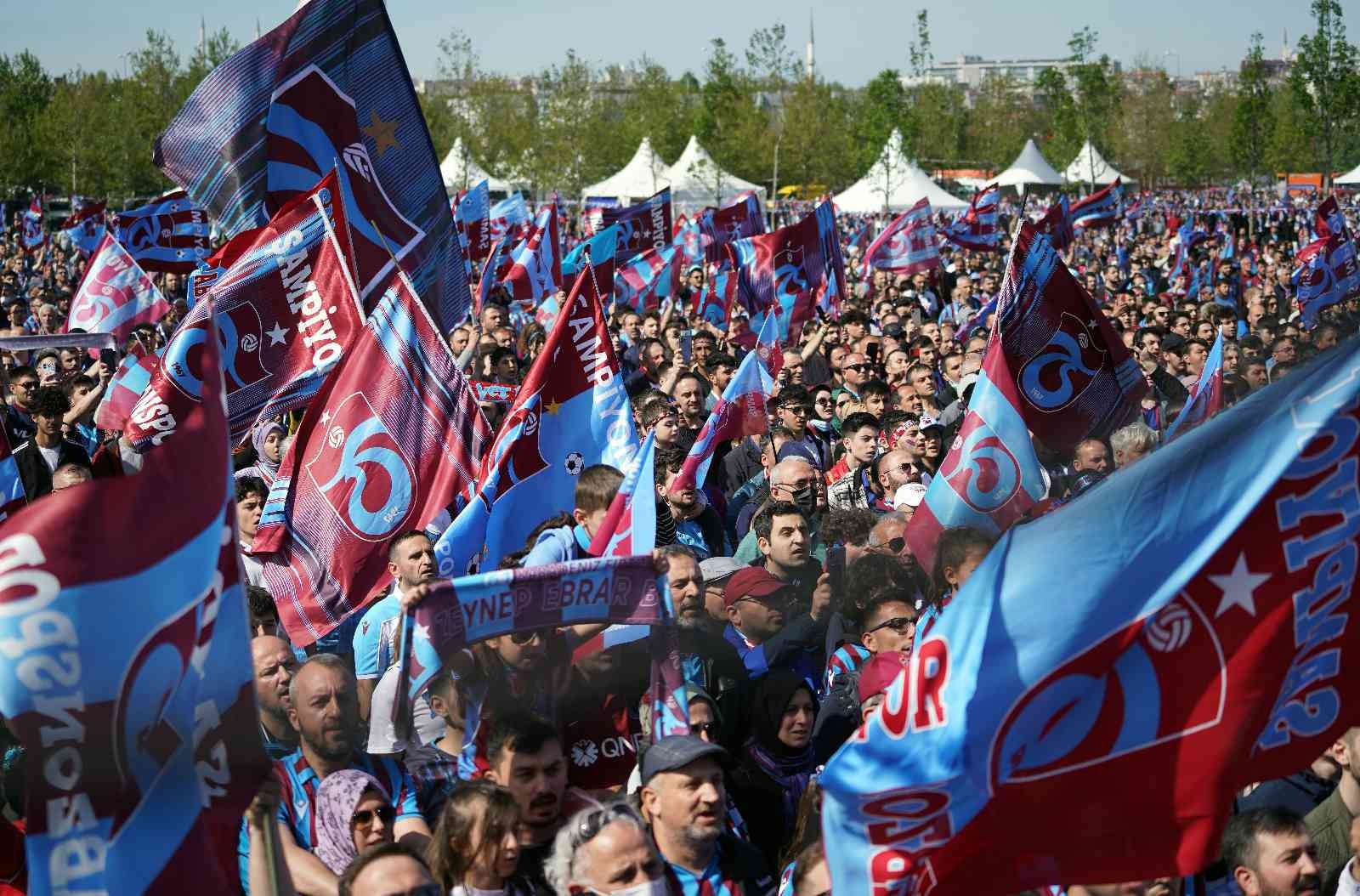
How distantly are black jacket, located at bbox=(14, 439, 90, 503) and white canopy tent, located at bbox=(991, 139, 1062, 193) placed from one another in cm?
4887

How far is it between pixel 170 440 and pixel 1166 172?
268 feet

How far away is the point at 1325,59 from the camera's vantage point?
48125mm

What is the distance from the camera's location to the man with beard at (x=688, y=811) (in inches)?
181

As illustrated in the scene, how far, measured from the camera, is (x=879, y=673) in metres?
5.82

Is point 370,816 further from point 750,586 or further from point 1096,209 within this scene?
point 1096,209

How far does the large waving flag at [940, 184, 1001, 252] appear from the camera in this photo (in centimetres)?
2512

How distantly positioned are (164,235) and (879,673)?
1417 centimetres

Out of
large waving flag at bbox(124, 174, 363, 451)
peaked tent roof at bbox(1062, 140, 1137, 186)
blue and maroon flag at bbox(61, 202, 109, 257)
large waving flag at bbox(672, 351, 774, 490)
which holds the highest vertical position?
→ blue and maroon flag at bbox(61, 202, 109, 257)

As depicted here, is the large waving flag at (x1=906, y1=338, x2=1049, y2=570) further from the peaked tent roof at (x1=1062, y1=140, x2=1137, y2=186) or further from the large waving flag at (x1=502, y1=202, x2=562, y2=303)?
the peaked tent roof at (x1=1062, y1=140, x2=1137, y2=186)

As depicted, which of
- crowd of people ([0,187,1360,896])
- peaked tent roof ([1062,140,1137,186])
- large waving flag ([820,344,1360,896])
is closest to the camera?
large waving flag ([820,344,1360,896])

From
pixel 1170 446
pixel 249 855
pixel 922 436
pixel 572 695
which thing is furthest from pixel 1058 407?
pixel 249 855

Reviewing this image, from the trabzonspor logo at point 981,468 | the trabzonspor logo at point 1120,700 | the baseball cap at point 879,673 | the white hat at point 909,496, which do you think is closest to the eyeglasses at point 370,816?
the baseball cap at point 879,673

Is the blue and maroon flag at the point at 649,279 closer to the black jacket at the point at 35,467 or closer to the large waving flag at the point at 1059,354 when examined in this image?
the black jacket at the point at 35,467

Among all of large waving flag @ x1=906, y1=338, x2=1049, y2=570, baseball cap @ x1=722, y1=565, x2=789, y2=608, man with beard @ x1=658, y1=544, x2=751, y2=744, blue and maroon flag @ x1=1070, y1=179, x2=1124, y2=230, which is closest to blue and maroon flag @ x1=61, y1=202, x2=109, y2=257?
blue and maroon flag @ x1=1070, y1=179, x2=1124, y2=230
